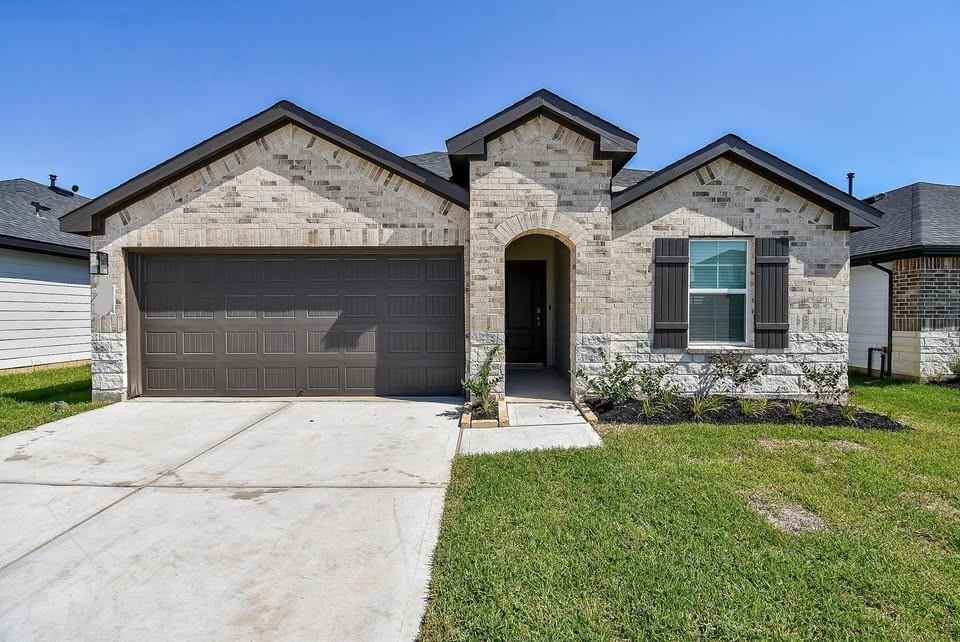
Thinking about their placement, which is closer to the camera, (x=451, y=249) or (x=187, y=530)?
(x=187, y=530)

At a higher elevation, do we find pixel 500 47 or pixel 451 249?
pixel 500 47

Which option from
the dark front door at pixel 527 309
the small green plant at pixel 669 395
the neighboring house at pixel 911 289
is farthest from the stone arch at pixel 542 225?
the neighboring house at pixel 911 289

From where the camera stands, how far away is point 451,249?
7.57 m

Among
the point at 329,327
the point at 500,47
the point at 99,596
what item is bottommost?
the point at 99,596

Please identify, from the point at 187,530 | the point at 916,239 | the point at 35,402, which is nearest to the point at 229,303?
the point at 35,402

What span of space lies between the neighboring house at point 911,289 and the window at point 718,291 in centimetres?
461

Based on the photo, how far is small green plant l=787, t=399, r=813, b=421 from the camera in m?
6.27

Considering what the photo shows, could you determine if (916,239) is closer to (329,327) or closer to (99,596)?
(329,327)

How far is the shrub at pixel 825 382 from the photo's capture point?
715cm

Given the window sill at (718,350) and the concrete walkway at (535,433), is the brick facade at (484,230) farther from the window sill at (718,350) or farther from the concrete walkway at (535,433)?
the concrete walkway at (535,433)

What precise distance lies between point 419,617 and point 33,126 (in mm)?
13292

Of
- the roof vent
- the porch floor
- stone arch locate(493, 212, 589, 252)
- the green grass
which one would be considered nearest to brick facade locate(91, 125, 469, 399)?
stone arch locate(493, 212, 589, 252)

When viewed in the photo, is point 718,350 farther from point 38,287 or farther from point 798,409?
point 38,287

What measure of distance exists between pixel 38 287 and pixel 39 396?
438cm
